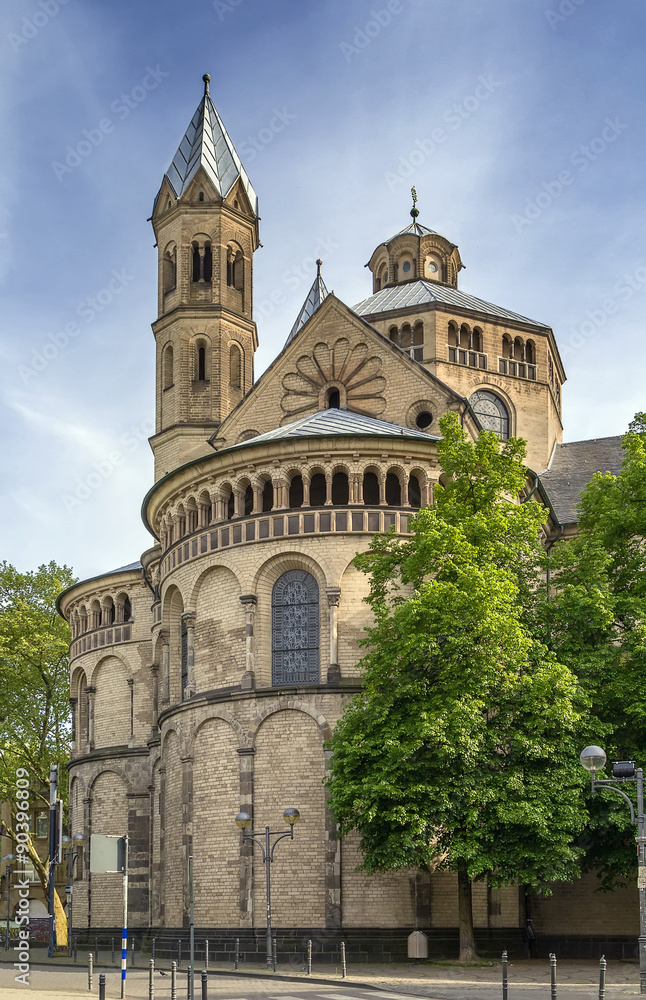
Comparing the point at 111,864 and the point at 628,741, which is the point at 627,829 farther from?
the point at 111,864

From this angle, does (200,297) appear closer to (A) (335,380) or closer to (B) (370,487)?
(A) (335,380)

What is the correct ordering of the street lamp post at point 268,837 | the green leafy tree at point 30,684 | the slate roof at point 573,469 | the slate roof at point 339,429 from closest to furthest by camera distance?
the street lamp post at point 268,837 → the slate roof at point 339,429 → the slate roof at point 573,469 → the green leafy tree at point 30,684

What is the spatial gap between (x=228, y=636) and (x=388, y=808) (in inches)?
333

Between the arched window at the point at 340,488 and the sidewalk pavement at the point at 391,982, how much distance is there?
41.1 feet

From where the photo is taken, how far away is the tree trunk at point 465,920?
95.2ft

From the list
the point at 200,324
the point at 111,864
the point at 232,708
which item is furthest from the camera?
the point at 200,324

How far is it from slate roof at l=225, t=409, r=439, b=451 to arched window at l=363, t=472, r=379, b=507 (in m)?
1.32

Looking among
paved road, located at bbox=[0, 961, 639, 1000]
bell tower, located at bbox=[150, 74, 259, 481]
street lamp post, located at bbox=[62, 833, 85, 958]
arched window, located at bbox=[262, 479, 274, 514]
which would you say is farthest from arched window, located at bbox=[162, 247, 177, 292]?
paved road, located at bbox=[0, 961, 639, 1000]

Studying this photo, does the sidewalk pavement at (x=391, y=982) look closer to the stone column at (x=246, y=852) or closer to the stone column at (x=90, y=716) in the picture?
the stone column at (x=246, y=852)

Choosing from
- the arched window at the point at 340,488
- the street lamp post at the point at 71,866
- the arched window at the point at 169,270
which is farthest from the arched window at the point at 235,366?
the street lamp post at the point at 71,866

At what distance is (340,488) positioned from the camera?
1374 inches

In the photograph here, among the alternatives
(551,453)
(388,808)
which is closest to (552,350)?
(551,453)

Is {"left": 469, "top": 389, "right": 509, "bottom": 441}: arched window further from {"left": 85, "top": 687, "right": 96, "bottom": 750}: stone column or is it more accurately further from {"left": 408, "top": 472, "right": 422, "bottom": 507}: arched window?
{"left": 85, "top": 687, "right": 96, "bottom": 750}: stone column

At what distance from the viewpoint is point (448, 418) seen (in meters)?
31.3
